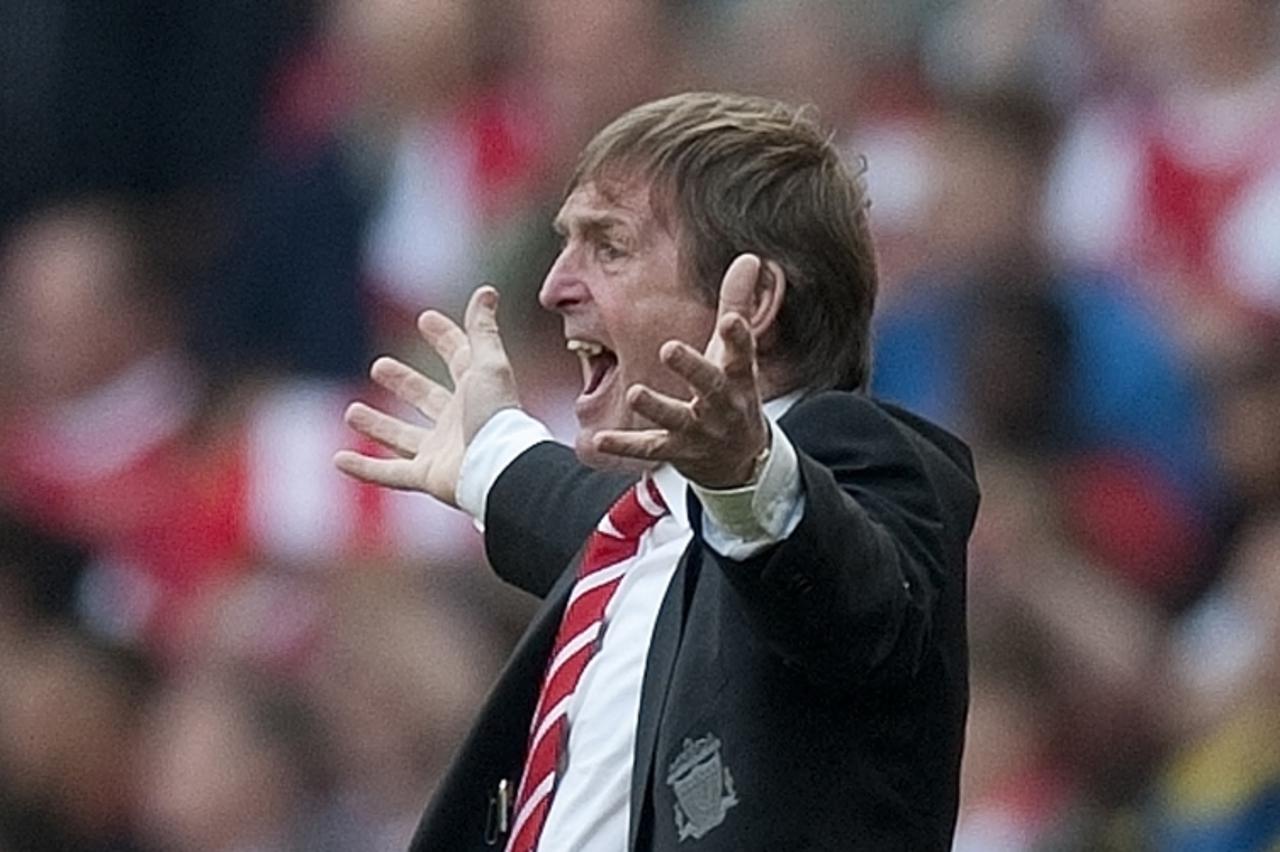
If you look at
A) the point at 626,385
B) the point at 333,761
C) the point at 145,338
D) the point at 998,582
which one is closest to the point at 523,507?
the point at 626,385

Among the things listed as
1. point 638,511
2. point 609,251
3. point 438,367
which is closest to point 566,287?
point 609,251

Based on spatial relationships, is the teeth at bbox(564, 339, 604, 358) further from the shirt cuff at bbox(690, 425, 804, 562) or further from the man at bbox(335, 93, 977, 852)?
the shirt cuff at bbox(690, 425, 804, 562)

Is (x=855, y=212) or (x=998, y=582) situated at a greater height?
(x=855, y=212)

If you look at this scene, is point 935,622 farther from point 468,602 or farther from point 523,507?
point 468,602

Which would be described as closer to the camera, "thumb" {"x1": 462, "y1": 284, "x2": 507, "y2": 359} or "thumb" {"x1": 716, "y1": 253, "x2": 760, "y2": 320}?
"thumb" {"x1": 716, "y1": 253, "x2": 760, "y2": 320}

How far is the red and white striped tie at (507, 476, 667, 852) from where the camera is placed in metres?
2.53

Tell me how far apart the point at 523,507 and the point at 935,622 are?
555 millimetres

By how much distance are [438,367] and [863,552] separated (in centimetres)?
256

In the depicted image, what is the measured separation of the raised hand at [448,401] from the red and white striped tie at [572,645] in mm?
278

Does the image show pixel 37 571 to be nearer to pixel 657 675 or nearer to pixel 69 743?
pixel 69 743

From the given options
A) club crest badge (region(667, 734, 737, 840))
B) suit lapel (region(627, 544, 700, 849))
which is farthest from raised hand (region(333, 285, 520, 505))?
club crest badge (region(667, 734, 737, 840))

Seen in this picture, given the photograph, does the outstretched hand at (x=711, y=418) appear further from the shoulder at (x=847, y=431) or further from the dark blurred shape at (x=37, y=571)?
the dark blurred shape at (x=37, y=571)

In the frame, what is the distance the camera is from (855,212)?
2.50 m

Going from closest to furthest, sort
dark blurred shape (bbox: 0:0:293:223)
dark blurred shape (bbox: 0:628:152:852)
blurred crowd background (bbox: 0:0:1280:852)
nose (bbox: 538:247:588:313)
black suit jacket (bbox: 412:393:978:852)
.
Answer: black suit jacket (bbox: 412:393:978:852) < nose (bbox: 538:247:588:313) < blurred crowd background (bbox: 0:0:1280:852) < dark blurred shape (bbox: 0:628:152:852) < dark blurred shape (bbox: 0:0:293:223)
